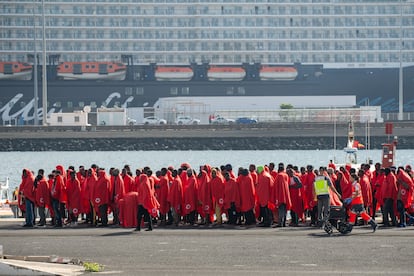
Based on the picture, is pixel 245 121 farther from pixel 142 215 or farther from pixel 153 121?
pixel 142 215

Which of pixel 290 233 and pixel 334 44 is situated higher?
pixel 334 44

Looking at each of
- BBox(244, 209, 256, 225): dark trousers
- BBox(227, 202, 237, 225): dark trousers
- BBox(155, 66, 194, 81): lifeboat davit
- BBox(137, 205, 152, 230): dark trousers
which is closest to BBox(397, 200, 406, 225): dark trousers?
BBox(244, 209, 256, 225): dark trousers

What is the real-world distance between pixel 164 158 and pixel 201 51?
1036 inches

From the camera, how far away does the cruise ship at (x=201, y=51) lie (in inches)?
3866

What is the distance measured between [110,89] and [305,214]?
71.4 metres

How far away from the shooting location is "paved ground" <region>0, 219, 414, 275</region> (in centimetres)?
1941

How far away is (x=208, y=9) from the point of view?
105m

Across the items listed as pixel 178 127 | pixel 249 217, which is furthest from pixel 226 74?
pixel 249 217

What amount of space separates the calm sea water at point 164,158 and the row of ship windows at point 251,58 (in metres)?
15.4

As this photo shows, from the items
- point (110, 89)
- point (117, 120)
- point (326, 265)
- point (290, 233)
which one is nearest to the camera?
point (326, 265)

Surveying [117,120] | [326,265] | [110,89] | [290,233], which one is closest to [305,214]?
[290,233]

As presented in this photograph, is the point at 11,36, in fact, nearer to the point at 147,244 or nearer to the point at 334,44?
the point at 334,44

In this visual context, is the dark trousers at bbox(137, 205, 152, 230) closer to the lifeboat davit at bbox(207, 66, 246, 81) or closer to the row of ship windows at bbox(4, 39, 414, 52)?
the lifeboat davit at bbox(207, 66, 246, 81)

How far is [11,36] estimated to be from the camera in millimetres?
101375
